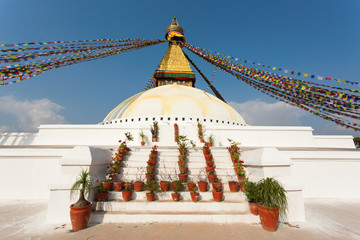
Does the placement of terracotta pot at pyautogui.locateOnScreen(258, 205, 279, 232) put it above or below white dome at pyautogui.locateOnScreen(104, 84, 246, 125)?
below

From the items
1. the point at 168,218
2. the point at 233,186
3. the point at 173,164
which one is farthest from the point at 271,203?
the point at 173,164

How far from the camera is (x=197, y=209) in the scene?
Answer: 413 cm

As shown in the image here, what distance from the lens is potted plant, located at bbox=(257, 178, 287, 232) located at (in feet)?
11.5

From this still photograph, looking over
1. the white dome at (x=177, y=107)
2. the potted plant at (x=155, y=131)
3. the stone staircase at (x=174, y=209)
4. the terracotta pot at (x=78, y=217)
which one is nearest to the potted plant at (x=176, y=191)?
the stone staircase at (x=174, y=209)

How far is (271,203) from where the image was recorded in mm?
3666

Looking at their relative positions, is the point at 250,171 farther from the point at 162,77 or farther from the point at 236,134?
Answer: the point at 162,77

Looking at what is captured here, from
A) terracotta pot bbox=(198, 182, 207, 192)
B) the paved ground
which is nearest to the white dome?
terracotta pot bbox=(198, 182, 207, 192)

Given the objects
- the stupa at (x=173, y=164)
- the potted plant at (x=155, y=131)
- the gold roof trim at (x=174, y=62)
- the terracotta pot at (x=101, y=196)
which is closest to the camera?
the stupa at (x=173, y=164)

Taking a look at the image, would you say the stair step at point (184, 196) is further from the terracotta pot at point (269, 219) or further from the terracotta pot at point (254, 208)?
the terracotta pot at point (269, 219)

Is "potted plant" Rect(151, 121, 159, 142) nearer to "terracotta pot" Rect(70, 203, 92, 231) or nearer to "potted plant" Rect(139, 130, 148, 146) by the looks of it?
"potted plant" Rect(139, 130, 148, 146)

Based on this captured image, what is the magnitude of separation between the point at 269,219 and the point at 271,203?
0.33m

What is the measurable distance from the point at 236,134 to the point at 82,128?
35.8 ft

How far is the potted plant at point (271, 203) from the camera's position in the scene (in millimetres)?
3512


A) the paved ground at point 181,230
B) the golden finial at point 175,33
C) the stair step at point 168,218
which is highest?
the golden finial at point 175,33
